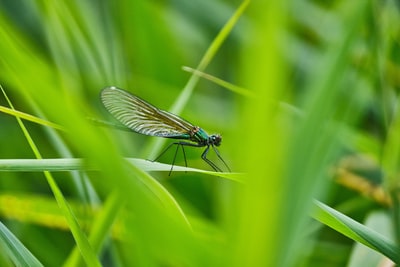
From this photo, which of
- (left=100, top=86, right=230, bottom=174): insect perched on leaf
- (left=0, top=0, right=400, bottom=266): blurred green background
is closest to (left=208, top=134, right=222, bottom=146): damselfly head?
(left=0, top=0, right=400, bottom=266): blurred green background

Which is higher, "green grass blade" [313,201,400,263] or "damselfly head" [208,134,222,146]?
"green grass blade" [313,201,400,263]

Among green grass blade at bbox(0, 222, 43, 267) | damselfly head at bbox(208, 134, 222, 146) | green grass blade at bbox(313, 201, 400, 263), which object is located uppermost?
green grass blade at bbox(313, 201, 400, 263)

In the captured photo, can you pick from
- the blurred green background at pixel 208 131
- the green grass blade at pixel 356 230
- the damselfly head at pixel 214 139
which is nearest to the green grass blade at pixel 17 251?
the blurred green background at pixel 208 131

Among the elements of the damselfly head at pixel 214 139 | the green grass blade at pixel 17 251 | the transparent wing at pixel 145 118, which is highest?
the transparent wing at pixel 145 118

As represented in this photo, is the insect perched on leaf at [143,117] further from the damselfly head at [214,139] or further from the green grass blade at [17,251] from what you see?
the green grass blade at [17,251]

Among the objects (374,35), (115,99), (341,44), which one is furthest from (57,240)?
(341,44)

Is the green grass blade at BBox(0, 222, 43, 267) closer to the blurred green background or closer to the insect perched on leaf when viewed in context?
the blurred green background

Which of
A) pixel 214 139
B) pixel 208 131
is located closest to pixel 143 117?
pixel 214 139
